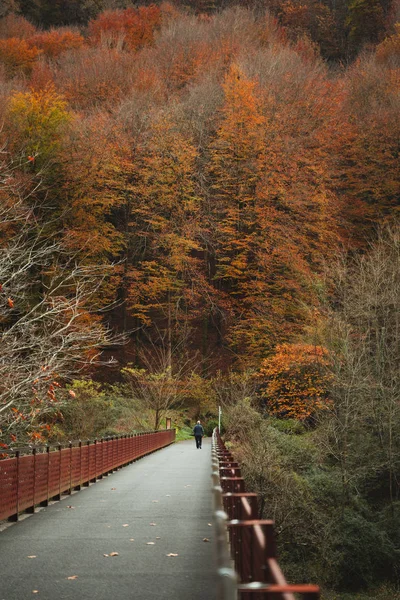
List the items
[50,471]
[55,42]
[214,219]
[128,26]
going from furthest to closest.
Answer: [128,26] < [55,42] < [214,219] < [50,471]

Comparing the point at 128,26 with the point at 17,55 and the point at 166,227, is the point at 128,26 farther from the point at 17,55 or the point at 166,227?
the point at 166,227

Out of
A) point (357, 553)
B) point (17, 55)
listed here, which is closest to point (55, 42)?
point (17, 55)

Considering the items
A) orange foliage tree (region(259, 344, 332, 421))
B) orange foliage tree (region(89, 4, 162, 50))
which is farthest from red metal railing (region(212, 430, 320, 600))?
orange foliage tree (region(89, 4, 162, 50))

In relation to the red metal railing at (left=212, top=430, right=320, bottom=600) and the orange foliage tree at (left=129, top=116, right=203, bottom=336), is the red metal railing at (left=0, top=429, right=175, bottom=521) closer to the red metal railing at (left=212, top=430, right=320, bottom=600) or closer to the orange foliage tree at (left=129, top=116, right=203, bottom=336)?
the red metal railing at (left=212, top=430, right=320, bottom=600)

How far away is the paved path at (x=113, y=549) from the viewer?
8.37 m

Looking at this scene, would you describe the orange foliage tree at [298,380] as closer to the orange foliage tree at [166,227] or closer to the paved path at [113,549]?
the paved path at [113,549]

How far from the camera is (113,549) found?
10930mm

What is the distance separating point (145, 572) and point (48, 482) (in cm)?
806

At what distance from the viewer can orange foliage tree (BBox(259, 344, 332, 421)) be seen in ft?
114

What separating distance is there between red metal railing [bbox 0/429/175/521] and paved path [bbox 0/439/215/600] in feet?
1.23

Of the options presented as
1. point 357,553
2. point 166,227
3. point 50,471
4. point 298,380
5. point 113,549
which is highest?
point 166,227

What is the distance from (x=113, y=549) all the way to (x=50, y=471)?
646 centimetres

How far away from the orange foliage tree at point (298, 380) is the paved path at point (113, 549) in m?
16.5

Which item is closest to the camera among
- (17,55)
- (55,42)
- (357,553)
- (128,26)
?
(357,553)
